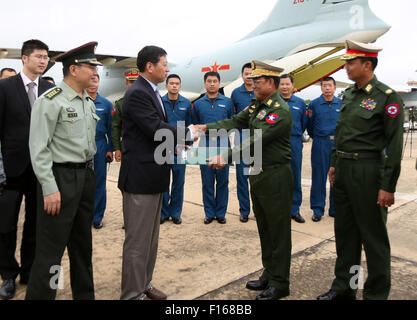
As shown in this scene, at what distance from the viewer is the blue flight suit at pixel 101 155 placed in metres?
4.25

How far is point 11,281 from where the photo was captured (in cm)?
266

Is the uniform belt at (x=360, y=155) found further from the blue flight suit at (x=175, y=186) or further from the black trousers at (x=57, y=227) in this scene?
the blue flight suit at (x=175, y=186)

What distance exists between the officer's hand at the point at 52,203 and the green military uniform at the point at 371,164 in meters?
→ 2.01

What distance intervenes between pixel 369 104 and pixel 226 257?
197 cm

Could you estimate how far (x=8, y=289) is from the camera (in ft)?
8.54

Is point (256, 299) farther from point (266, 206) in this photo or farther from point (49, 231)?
point (49, 231)

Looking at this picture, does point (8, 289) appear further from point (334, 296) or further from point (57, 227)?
point (334, 296)

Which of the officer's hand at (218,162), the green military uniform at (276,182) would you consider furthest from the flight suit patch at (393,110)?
the officer's hand at (218,162)

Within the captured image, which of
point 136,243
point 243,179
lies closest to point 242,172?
point 243,179

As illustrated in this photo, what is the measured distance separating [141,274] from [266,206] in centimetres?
109

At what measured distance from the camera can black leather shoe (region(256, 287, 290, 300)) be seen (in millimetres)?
2490

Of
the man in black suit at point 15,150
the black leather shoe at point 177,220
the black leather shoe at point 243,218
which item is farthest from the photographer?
the black leather shoe at point 243,218
